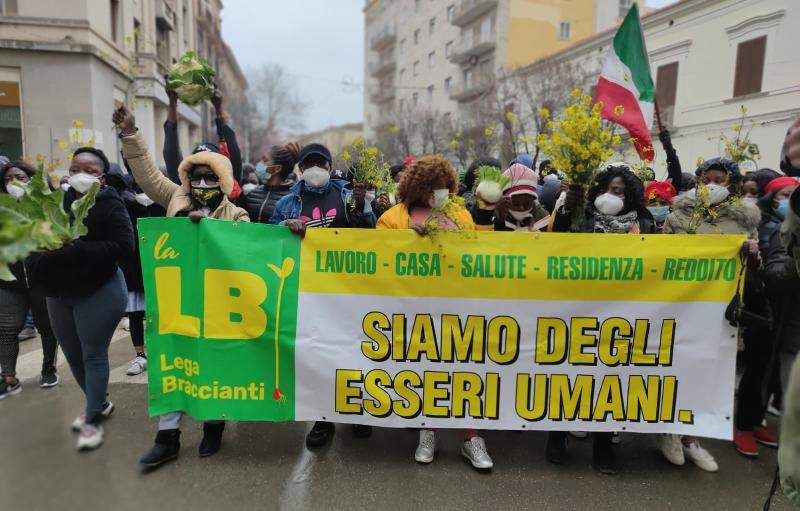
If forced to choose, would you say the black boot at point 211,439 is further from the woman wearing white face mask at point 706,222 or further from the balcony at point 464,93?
the balcony at point 464,93

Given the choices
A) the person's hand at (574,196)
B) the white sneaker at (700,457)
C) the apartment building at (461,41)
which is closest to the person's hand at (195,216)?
the person's hand at (574,196)

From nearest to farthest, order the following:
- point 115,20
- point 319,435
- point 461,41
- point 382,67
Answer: point 319,435
point 115,20
point 461,41
point 382,67

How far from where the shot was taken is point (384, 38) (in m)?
52.5

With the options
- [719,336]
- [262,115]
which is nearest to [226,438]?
[719,336]

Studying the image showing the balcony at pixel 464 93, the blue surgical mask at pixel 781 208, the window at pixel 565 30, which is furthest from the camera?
the window at pixel 565 30

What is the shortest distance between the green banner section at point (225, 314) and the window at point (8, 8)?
17344mm

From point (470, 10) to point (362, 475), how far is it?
124 feet

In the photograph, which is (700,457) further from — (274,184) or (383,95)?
(383,95)

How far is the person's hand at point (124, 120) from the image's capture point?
3.18 m

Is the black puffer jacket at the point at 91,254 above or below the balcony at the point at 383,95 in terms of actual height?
below

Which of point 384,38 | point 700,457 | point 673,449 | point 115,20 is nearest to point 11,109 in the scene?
point 115,20

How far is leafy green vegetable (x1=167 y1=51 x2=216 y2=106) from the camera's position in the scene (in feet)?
12.7

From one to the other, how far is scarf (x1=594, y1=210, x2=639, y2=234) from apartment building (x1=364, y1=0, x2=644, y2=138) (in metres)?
23.5

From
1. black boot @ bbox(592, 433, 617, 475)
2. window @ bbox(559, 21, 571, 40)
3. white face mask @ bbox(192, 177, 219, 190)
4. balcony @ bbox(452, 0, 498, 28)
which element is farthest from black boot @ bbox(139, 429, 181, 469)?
window @ bbox(559, 21, 571, 40)
